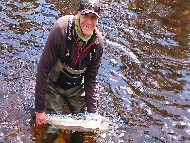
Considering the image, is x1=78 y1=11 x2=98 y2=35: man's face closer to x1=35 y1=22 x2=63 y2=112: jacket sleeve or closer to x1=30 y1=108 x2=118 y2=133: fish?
x1=35 y1=22 x2=63 y2=112: jacket sleeve

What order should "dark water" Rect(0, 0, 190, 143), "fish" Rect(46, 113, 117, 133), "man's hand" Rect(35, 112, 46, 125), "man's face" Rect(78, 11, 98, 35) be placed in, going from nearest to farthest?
"man's face" Rect(78, 11, 98, 35), "man's hand" Rect(35, 112, 46, 125), "fish" Rect(46, 113, 117, 133), "dark water" Rect(0, 0, 190, 143)

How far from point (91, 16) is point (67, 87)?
1.36m

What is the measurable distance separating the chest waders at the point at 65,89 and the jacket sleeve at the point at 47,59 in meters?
0.25

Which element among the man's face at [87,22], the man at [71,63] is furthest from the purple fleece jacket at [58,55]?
the man's face at [87,22]

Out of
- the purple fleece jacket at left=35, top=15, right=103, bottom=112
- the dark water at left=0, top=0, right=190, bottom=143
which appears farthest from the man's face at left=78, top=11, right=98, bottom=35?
the dark water at left=0, top=0, right=190, bottom=143

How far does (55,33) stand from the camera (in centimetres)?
406

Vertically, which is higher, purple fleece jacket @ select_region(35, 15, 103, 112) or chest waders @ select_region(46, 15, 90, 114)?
purple fleece jacket @ select_region(35, 15, 103, 112)

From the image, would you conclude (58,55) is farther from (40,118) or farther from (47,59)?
(40,118)

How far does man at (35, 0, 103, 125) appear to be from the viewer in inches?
160

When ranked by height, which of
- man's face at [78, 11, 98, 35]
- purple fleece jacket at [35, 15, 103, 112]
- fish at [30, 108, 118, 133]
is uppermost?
man's face at [78, 11, 98, 35]

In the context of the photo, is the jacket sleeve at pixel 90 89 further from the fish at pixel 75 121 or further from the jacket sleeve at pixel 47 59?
the jacket sleeve at pixel 47 59

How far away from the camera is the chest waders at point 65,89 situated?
180 inches

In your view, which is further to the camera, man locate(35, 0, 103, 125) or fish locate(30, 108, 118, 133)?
fish locate(30, 108, 118, 133)

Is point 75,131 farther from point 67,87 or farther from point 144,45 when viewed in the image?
point 144,45
